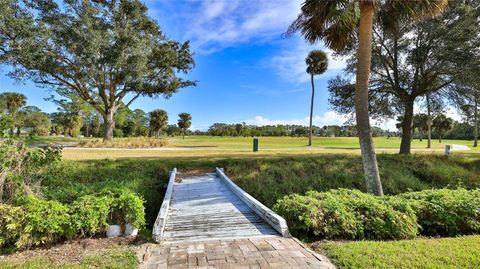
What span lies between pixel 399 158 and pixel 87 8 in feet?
76.8

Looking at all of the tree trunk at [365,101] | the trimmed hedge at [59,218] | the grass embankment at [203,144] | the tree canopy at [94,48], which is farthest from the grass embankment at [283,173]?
the tree canopy at [94,48]

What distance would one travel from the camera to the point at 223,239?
16.5ft

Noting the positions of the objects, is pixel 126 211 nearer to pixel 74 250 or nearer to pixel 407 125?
pixel 74 250

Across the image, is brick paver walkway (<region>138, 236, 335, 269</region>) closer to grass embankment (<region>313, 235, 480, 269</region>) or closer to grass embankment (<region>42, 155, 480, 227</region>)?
grass embankment (<region>313, 235, 480, 269</region>)

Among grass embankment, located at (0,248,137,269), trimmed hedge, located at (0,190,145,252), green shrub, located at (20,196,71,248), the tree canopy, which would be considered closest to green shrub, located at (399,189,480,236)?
grass embankment, located at (0,248,137,269)

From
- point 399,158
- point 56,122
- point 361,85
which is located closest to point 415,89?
point 399,158

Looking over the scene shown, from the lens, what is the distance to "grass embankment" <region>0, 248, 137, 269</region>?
404 centimetres

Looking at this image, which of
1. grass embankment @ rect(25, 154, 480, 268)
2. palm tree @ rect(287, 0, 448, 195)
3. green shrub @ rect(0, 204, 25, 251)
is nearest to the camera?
green shrub @ rect(0, 204, 25, 251)

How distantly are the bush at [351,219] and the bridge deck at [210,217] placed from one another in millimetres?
642

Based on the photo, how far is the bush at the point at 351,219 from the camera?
5504mm

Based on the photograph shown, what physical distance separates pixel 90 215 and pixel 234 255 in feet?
9.05

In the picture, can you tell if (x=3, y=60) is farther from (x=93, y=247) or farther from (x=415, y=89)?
(x=415, y=89)

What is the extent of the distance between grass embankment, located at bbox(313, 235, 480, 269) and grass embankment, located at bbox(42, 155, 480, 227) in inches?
252

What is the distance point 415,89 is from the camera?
16.3m
